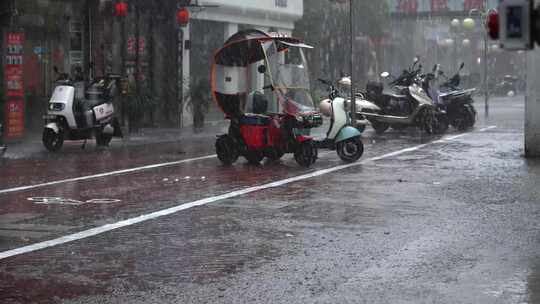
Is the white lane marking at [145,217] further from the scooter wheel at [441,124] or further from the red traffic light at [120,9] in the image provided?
the red traffic light at [120,9]

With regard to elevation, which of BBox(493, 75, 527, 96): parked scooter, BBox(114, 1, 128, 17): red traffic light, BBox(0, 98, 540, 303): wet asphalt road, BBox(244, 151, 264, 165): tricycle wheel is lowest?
BBox(0, 98, 540, 303): wet asphalt road

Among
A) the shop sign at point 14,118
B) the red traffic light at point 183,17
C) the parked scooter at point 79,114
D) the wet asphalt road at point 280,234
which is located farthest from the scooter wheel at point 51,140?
the red traffic light at point 183,17

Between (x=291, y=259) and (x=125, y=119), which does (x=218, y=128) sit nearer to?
(x=125, y=119)

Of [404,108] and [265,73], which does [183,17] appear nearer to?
[404,108]

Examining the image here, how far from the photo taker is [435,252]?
9258 mm

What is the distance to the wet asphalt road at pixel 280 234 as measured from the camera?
7.79m

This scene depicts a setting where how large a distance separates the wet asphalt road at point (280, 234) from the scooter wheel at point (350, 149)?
51cm

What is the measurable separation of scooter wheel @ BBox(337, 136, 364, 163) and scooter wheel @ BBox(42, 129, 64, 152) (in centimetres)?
577

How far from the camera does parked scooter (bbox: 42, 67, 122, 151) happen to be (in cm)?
2019

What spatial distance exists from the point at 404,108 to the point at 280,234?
16.1 m

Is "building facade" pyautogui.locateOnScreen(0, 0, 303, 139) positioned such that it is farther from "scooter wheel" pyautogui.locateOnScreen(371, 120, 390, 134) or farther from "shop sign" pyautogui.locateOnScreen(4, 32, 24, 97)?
"scooter wheel" pyautogui.locateOnScreen(371, 120, 390, 134)

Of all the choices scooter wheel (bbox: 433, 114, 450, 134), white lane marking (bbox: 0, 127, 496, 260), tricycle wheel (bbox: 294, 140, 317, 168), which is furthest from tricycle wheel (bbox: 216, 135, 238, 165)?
scooter wheel (bbox: 433, 114, 450, 134)

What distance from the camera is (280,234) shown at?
1020 centimetres

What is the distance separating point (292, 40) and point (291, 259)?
10.1 meters
